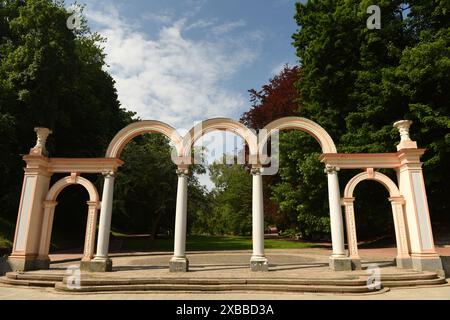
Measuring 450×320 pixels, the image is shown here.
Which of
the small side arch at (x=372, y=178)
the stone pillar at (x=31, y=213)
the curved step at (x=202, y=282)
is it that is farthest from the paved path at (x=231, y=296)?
the small side arch at (x=372, y=178)

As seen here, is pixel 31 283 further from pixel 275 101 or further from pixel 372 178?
pixel 275 101

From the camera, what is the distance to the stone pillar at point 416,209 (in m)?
12.0

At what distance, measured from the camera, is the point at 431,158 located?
17109 mm

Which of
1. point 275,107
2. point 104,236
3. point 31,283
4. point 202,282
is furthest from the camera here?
point 275,107

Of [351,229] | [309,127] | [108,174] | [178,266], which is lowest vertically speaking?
[178,266]

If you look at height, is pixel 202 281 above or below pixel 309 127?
below

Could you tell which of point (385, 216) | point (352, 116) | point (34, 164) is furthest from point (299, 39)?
point (34, 164)

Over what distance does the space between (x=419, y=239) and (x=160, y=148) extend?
22145 millimetres

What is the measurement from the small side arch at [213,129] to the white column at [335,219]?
3584 mm

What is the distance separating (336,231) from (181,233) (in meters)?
Result: 6.30

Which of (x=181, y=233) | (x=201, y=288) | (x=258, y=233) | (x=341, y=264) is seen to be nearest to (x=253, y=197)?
(x=258, y=233)

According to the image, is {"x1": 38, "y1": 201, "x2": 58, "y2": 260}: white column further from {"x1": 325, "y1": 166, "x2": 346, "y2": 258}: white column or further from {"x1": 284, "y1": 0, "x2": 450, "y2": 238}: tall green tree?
{"x1": 284, "y1": 0, "x2": 450, "y2": 238}: tall green tree

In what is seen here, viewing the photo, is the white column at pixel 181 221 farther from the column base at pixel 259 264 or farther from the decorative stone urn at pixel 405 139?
the decorative stone urn at pixel 405 139

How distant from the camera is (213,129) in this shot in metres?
13.3
